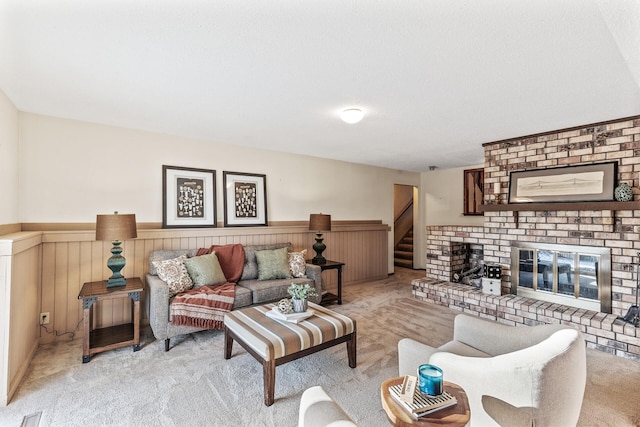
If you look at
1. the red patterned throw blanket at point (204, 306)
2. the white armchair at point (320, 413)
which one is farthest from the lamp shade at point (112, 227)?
the white armchair at point (320, 413)

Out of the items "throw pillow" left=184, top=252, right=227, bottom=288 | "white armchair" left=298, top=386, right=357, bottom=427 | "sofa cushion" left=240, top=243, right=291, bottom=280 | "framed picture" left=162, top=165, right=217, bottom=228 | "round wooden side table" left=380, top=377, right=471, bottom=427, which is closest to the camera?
"white armchair" left=298, top=386, right=357, bottom=427

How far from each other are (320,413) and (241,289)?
2.53 m

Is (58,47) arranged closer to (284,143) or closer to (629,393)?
(284,143)

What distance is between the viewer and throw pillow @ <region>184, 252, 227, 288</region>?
11.1ft

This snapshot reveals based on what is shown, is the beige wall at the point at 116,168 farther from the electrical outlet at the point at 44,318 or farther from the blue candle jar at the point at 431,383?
the blue candle jar at the point at 431,383

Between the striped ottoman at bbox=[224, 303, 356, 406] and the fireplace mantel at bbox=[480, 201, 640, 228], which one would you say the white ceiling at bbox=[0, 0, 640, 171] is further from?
the striped ottoman at bbox=[224, 303, 356, 406]

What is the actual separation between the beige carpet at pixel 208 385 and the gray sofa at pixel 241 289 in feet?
0.71

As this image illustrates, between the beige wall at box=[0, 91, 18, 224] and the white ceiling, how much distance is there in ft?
0.50

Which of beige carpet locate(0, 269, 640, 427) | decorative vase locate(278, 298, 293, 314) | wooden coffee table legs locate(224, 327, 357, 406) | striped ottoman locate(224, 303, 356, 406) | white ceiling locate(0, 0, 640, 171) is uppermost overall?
white ceiling locate(0, 0, 640, 171)

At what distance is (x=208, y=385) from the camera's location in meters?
2.33

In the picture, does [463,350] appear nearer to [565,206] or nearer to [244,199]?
[565,206]

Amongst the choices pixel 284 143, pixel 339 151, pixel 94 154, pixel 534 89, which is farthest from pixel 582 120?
pixel 94 154

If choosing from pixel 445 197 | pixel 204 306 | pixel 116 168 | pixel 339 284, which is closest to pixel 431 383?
pixel 204 306

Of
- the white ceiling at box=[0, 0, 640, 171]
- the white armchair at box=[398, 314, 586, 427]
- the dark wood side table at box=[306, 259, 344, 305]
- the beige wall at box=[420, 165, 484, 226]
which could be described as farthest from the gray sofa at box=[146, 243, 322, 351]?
the beige wall at box=[420, 165, 484, 226]
